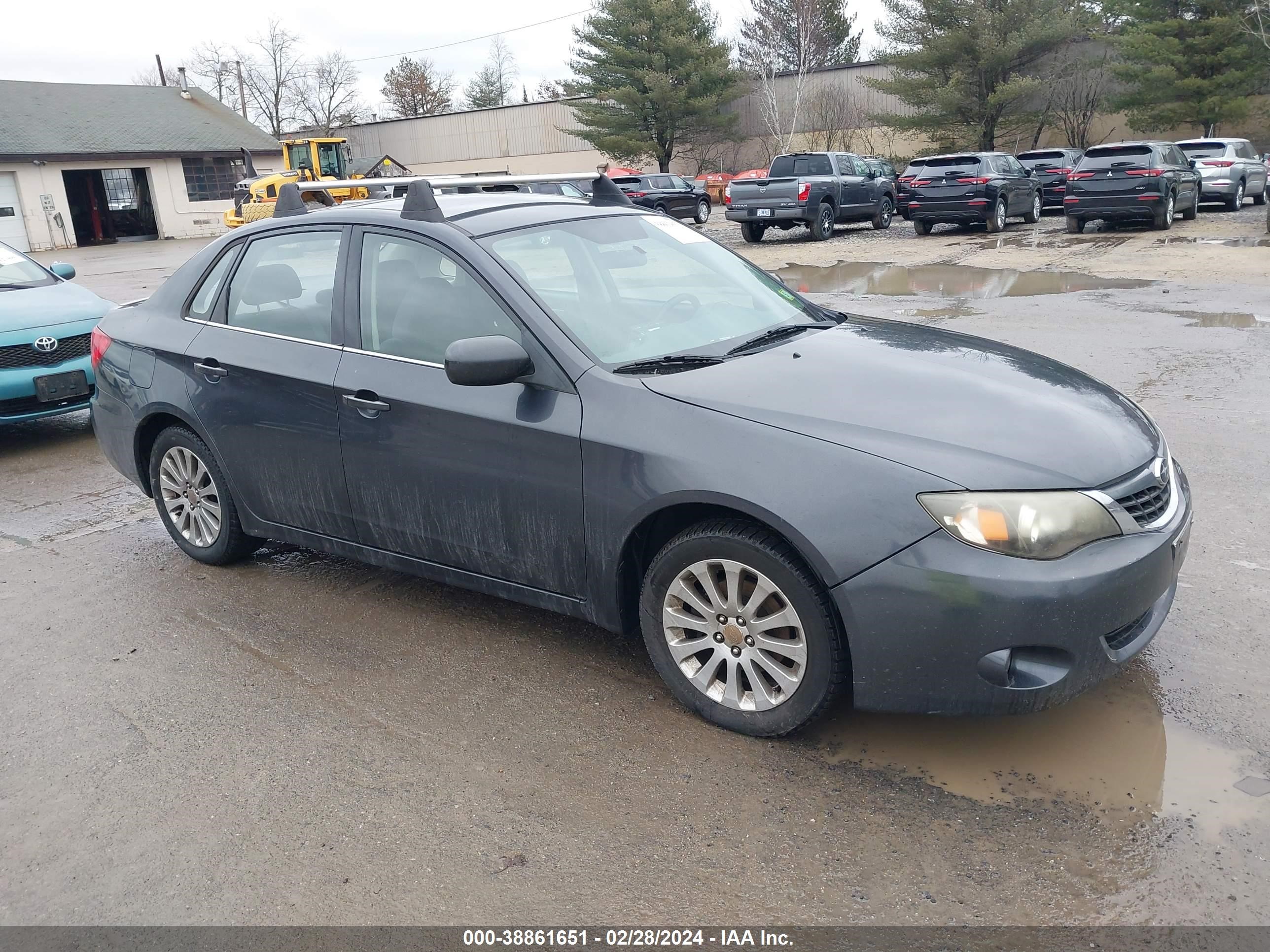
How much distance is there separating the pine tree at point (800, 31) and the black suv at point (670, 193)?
691 inches

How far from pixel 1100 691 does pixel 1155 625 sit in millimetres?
434

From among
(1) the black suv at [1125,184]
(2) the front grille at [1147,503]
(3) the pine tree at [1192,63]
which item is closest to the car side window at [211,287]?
(2) the front grille at [1147,503]

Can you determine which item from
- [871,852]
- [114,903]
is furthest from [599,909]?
[114,903]

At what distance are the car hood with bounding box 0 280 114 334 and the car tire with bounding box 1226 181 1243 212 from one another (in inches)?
994

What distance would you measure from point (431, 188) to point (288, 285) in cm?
80

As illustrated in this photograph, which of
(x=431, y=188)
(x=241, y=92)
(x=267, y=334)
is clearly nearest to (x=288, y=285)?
(x=267, y=334)

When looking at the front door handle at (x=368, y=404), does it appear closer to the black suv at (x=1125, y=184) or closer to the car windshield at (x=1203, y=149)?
the black suv at (x=1125, y=184)

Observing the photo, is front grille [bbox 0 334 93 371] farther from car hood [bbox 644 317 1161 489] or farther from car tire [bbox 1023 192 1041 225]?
car tire [bbox 1023 192 1041 225]

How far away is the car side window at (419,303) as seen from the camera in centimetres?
388

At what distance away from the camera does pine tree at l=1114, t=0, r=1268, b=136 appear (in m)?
34.0

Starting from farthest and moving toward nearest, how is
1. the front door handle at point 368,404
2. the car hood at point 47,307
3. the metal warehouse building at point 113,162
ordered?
the metal warehouse building at point 113,162
the car hood at point 47,307
the front door handle at point 368,404

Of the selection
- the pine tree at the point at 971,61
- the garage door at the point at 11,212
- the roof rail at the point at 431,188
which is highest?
the pine tree at the point at 971,61

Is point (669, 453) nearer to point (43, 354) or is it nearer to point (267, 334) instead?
point (267, 334)

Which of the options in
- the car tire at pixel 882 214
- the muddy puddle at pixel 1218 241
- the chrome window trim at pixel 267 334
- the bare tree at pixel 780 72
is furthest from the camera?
the bare tree at pixel 780 72
